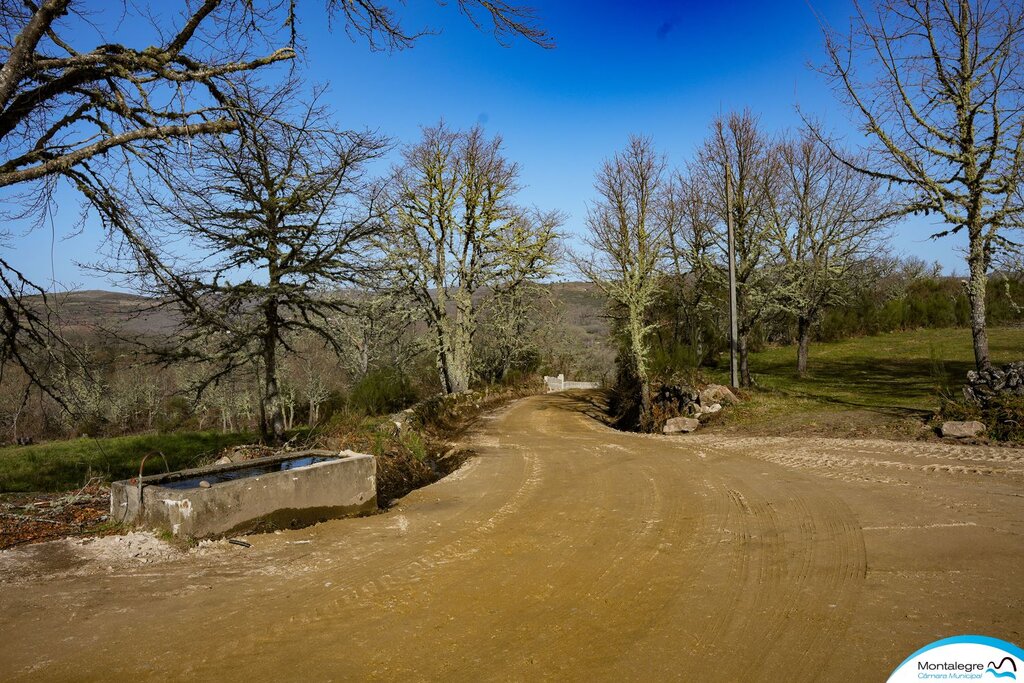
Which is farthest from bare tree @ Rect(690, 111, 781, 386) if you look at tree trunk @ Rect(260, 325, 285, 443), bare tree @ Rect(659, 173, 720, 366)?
tree trunk @ Rect(260, 325, 285, 443)

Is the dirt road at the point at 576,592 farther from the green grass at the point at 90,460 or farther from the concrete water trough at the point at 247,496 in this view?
the green grass at the point at 90,460

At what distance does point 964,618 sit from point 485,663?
3269 millimetres

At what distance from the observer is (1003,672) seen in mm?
3326

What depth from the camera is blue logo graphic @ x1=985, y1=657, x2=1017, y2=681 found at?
3299mm

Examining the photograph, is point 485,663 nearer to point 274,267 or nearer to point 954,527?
point 954,527

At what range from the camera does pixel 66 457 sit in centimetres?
1703

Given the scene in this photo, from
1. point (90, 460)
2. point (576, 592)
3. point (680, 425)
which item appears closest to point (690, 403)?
point (680, 425)

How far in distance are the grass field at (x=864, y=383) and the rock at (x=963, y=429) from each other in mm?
671

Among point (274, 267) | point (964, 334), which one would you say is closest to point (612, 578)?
point (274, 267)

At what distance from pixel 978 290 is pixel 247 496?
14.4m

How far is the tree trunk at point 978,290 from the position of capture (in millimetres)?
12367

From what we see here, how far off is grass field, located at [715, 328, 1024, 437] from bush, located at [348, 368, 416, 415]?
14883mm

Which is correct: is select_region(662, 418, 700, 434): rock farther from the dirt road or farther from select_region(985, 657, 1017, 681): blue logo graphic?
select_region(985, 657, 1017, 681): blue logo graphic

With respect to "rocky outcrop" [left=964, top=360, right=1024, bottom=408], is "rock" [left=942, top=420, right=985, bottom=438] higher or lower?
lower
